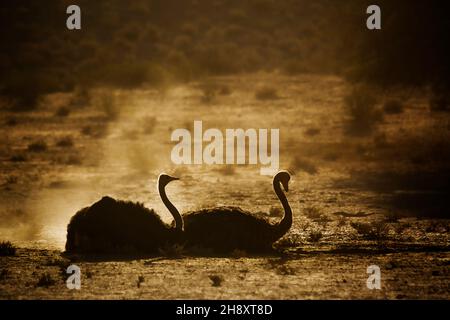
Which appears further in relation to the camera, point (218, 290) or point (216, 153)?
point (216, 153)

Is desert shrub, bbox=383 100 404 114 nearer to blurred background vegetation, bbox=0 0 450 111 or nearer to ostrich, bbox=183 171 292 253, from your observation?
blurred background vegetation, bbox=0 0 450 111

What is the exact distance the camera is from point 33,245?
1470 cm

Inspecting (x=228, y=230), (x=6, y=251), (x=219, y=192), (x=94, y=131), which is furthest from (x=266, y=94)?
(x=6, y=251)

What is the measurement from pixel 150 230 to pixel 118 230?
385mm

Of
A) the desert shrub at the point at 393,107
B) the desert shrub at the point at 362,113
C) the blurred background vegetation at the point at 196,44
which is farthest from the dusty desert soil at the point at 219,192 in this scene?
the blurred background vegetation at the point at 196,44

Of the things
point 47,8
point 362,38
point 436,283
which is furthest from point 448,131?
point 47,8

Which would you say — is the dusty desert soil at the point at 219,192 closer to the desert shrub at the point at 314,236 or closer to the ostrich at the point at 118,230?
the desert shrub at the point at 314,236

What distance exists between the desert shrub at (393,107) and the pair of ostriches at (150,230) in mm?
18390

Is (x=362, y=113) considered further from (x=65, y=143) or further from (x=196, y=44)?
(x=196, y=44)

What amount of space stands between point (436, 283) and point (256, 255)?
2484mm

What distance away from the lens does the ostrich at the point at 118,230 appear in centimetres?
1317

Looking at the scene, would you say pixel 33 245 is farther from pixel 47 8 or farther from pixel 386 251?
pixel 47 8

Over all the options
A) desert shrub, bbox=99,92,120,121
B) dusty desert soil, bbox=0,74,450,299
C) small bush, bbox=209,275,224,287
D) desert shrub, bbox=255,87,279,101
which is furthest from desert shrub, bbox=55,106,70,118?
small bush, bbox=209,275,224,287

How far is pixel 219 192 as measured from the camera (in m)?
20.2
